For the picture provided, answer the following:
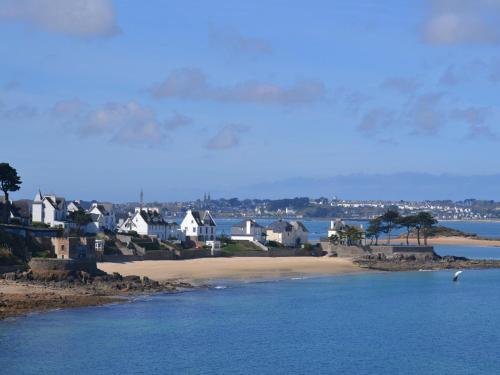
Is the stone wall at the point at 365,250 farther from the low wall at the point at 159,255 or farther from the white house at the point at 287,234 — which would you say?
the low wall at the point at 159,255

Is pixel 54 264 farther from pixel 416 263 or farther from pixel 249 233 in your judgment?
pixel 416 263

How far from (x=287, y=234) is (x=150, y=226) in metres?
19.1

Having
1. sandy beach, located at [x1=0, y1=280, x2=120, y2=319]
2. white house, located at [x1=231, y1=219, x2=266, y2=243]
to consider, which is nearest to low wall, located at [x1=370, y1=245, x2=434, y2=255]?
white house, located at [x1=231, y1=219, x2=266, y2=243]

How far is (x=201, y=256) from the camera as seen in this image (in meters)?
93.9

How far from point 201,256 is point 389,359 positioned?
1985 inches

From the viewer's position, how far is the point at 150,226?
102m

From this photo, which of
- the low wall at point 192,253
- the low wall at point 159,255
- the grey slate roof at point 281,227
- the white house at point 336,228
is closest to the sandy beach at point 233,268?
the low wall at point 159,255

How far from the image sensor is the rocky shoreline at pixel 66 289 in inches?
2226

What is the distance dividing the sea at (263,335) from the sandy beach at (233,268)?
7290mm

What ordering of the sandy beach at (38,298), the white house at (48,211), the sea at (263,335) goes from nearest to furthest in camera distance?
the sea at (263,335), the sandy beach at (38,298), the white house at (48,211)

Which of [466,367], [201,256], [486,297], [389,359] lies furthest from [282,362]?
[201,256]

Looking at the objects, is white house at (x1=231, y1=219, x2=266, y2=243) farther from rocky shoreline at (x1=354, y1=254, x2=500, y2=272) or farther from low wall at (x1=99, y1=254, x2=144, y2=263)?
low wall at (x1=99, y1=254, x2=144, y2=263)

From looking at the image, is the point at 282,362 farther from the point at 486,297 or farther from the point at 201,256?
the point at 201,256

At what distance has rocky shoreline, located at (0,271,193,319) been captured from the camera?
186 feet
